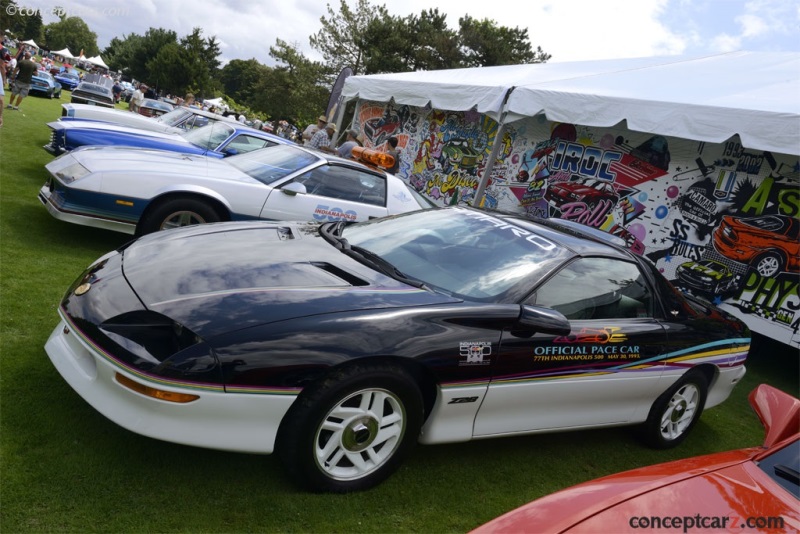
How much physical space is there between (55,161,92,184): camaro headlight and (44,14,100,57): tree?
3947 inches

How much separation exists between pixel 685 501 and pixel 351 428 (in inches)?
50.9

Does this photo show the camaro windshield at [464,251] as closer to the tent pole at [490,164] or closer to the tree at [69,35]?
the tent pole at [490,164]

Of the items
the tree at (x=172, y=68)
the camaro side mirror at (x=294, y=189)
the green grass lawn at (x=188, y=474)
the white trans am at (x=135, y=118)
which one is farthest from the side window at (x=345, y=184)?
the tree at (x=172, y=68)

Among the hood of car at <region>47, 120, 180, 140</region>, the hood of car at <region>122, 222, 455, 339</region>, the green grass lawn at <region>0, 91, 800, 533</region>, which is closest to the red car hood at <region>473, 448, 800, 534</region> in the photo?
the green grass lawn at <region>0, 91, 800, 533</region>

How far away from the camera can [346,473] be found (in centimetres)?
262

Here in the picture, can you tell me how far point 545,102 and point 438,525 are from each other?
261 inches

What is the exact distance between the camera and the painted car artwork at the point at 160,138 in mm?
7125

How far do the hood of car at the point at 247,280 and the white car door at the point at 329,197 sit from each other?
196cm

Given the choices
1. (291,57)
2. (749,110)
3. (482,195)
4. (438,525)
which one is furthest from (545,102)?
(291,57)

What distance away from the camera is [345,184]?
19.5ft

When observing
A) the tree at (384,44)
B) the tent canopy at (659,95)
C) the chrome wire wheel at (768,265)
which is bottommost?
the chrome wire wheel at (768,265)

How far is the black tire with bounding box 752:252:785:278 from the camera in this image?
6234mm

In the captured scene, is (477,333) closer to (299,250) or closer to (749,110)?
(299,250)

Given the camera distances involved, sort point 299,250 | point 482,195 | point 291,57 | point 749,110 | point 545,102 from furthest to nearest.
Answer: point 291,57 → point 482,195 → point 545,102 → point 749,110 → point 299,250
